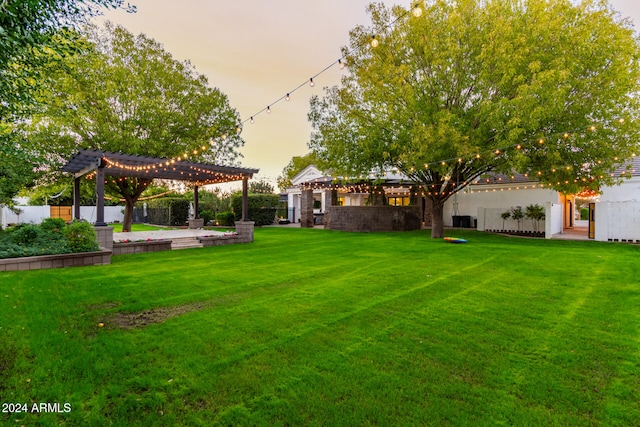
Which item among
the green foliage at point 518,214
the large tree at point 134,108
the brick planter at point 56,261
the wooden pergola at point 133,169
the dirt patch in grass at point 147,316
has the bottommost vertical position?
the dirt patch in grass at point 147,316

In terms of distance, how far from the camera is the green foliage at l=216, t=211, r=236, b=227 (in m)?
20.7

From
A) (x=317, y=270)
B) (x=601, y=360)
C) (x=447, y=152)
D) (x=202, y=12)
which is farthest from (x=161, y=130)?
(x=601, y=360)

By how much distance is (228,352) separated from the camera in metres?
3.23

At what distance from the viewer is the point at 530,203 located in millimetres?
16797

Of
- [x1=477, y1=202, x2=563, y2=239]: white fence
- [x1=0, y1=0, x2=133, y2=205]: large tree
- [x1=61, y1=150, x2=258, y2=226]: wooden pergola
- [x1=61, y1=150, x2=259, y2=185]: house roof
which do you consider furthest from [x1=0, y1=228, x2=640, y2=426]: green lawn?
[x1=477, y1=202, x2=563, y2=239]: white fence

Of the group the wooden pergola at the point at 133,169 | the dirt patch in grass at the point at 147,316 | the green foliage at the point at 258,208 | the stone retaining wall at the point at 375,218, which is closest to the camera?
the dirt patch in grass at the point at 147,316

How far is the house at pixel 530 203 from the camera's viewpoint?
486 inches

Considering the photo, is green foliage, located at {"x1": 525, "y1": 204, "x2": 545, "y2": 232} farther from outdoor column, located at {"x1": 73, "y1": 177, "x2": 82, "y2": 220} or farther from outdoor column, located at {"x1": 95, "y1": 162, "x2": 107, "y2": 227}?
outdoor column, located at {"x1": 73, "y1": 177, "x2": 82, "y2": 220}

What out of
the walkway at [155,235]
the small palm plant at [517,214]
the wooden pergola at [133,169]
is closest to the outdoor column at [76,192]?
the wooden pergola at [133,169]

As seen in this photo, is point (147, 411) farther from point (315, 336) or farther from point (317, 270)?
point (317, 270)

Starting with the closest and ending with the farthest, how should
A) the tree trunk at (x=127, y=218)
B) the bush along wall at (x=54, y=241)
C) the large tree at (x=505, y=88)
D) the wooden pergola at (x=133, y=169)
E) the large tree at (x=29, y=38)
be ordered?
the large tree at (x=29, y=38) < the bush along wall at (x=54, y=241) < the wooden pergola at (x=133, y=169) < the large tree at (x=505, y=88) < the tree trunk at (x=127, y=218)

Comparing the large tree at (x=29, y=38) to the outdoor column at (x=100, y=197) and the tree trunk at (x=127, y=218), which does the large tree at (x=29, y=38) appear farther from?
the tree trunk at (x=127, y=218)

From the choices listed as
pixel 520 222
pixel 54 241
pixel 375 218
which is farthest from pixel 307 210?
pixel 54 241

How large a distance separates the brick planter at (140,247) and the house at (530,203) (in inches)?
339
